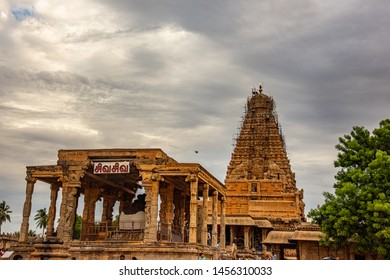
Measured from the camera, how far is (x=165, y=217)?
105 feet

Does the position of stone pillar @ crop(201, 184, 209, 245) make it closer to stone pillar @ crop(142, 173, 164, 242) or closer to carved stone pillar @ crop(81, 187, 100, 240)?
stone pillar @ crop(142, 173, 164, 242)

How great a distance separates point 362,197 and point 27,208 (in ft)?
73.1

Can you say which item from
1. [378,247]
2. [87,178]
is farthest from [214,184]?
[378,247]

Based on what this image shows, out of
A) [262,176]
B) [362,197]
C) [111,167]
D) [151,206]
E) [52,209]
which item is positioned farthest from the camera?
[262,176]

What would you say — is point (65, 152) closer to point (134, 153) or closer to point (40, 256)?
point (134, 153)

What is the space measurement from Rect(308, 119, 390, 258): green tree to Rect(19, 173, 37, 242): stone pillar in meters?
19.5

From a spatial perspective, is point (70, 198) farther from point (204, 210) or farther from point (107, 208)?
point (204, 210)

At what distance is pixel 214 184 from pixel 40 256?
55.1ft

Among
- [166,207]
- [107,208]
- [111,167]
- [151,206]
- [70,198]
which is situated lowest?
[151,206]

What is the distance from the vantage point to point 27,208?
1145 inches

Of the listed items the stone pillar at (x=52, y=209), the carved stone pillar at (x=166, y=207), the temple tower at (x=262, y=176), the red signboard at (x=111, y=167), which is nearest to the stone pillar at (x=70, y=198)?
the red signboard at (x=111, y=167)

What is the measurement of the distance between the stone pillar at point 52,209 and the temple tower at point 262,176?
24.2 metres

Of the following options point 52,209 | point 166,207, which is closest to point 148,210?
point 166,207

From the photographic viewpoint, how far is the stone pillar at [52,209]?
30720mm
